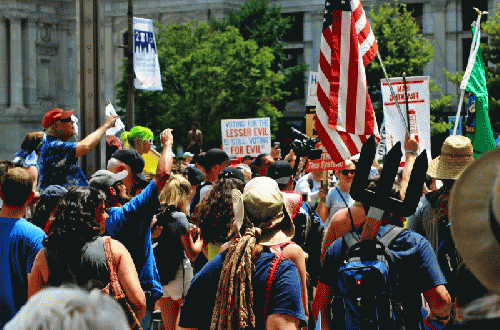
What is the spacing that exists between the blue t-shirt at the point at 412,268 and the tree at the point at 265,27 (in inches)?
1688

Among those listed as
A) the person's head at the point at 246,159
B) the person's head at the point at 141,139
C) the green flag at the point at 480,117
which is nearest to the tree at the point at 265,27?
the person's head at the point at 246,159

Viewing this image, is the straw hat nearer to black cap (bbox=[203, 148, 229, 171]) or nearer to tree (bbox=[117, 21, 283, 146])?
black cap (bbox=[203, 148, 229, 171])

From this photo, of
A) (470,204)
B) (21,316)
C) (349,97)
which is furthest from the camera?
(349,97)

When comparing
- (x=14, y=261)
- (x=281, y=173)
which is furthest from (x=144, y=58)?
(x=14, y=261)

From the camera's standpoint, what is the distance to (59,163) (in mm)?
6031

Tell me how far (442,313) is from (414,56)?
1414 inches

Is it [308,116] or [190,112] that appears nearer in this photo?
[308,116]

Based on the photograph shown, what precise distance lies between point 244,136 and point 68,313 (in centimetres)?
1467

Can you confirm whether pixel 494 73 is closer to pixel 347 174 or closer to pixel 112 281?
pixel 347 174

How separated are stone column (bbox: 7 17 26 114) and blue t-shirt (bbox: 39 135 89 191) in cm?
5452

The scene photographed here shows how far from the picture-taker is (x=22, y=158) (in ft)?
36.7

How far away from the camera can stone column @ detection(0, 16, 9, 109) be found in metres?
58.4

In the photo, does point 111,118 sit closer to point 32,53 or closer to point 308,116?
point 308,116

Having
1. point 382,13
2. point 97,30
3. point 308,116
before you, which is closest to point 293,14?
point 382,13
